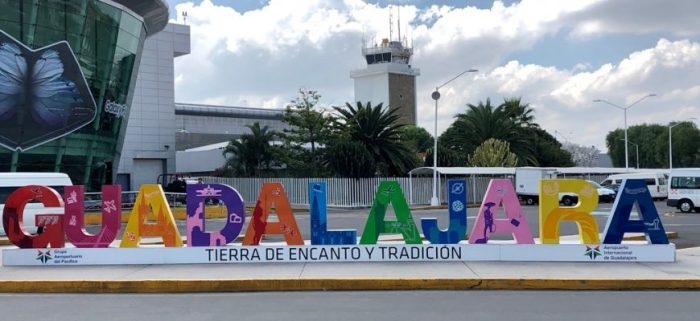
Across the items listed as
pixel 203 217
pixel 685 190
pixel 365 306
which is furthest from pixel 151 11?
pixel 365 306

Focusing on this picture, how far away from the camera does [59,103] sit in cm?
3416

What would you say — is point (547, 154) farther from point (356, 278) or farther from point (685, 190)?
point (356, 278)

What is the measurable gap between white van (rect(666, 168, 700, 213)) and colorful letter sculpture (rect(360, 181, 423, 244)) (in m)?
23.7

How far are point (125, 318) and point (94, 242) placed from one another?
17.2 ft

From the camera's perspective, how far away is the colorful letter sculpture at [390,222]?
42.9ft

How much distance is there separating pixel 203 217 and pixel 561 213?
708 centimetres

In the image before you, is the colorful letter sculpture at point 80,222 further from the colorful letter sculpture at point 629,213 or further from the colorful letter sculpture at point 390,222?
the colorful letter sculpture at point 629,213

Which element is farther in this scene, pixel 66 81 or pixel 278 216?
pixel 66 81

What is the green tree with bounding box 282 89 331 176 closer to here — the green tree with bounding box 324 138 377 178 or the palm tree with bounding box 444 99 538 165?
the green tree with bounding box 324 138 377 178

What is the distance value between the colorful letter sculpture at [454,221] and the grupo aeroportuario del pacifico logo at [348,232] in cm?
2

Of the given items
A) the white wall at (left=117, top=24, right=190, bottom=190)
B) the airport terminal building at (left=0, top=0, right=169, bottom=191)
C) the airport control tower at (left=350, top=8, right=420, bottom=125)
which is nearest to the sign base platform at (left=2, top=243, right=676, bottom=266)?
the airport terminal building at (left=0, top=0, right=169, bottom=191)

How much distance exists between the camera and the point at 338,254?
13039mm

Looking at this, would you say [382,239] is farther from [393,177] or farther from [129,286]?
[393,177]

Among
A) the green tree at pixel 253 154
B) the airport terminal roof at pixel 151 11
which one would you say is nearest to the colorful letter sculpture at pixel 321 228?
the airport terminal roof at pixel 151 11
